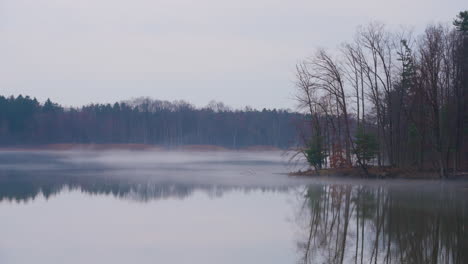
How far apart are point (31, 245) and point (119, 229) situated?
2.74 m

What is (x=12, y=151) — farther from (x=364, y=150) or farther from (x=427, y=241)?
(x=427, y=241)

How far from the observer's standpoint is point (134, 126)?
11700 cm

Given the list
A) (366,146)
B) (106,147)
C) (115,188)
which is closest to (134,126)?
(106,147)

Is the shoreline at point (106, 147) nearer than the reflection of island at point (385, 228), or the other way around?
the reflection of island at point (385, 228)

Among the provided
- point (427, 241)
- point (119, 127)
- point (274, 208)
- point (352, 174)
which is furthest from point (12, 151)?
point (427, 241)

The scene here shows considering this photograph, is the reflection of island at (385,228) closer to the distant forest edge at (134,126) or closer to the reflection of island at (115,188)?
the reflection of island at (115,188)

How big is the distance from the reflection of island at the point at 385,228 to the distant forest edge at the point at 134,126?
3410 inches

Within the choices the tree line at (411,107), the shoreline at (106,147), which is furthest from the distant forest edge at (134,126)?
the tree line at (411,107)

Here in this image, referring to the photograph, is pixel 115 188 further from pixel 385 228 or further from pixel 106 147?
pixel 106 147

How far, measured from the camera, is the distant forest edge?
10550 centimetres

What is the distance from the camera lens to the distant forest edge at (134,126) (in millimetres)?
105500

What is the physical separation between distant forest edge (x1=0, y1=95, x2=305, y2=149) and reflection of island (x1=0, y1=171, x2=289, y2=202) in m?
78.5

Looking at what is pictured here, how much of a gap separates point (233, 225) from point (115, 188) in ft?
42.1

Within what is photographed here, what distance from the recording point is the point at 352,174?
35031 mm
